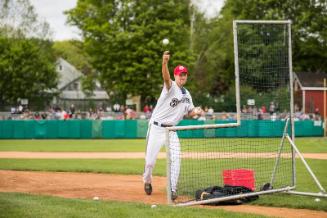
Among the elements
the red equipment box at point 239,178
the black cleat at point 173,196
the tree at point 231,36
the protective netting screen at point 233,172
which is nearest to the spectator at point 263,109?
the protective netting screen at point 233,172

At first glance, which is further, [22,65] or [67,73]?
[67,73]

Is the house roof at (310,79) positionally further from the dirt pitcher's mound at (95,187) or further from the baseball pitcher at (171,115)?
the baseball pitcher at (171,115)

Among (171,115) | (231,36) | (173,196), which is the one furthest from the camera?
(231,36)

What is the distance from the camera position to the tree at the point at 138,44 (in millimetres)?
51125

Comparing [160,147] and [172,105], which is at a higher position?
[172,105]

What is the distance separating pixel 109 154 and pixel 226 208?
12323 mm

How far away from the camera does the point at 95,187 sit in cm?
1173

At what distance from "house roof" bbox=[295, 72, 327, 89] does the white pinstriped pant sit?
4442 centimetres

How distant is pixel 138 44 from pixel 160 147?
137ft

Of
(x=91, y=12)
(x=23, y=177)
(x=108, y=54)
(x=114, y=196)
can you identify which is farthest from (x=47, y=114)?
(x=114, y=196)

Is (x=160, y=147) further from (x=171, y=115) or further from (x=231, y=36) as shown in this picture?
(x=231, y=36)

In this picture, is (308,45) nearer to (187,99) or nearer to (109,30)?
(109,30)

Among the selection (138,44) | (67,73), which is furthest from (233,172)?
(67,73)

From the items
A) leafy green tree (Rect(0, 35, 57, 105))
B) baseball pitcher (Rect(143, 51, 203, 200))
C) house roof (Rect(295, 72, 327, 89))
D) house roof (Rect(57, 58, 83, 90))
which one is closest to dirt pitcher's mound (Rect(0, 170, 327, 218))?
baseball pitcher (Rect(143, 51, 203, 200))
